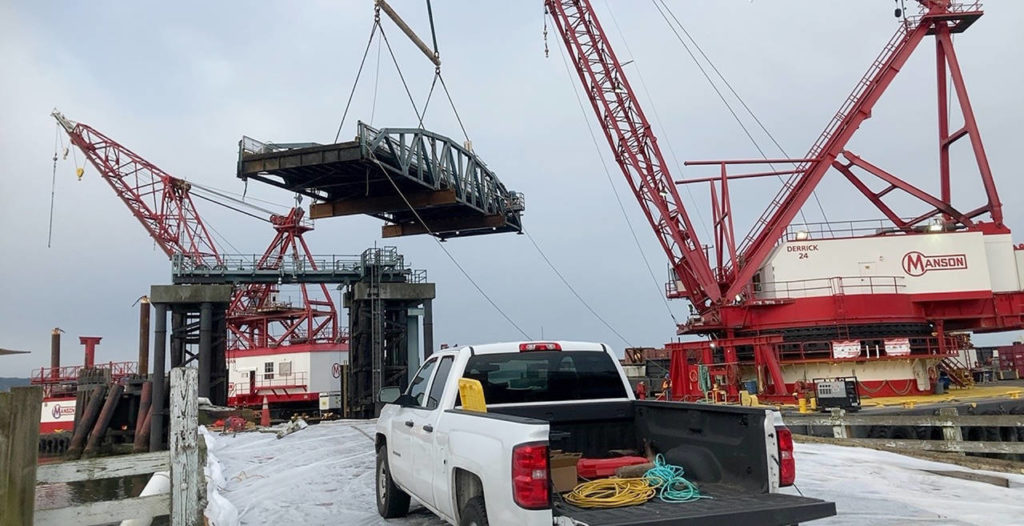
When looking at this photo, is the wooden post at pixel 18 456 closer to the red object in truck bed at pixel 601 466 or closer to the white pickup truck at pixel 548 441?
the white pickup truck at pixel 548 441

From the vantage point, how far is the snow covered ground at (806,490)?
7215mm

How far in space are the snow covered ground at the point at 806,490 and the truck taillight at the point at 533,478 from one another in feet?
12.0

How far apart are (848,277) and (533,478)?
87.3 feet

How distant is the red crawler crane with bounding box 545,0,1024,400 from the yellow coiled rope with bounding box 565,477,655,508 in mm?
18934

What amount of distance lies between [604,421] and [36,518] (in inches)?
184

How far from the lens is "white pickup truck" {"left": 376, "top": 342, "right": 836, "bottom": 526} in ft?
14.1

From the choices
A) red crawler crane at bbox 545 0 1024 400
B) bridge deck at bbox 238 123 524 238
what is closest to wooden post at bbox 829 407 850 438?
red crawler crane at bbox 545 0 1024 400

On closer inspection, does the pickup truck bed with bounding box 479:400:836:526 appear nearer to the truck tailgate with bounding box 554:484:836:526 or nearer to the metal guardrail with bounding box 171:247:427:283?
the truck tailgate with bounding box 554:484:836:526

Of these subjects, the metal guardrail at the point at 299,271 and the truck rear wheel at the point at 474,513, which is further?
the metal guardrail at the point at 299,271

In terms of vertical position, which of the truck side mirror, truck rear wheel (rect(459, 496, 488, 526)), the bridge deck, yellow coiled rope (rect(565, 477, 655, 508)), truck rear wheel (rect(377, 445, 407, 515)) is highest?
the bridge deck

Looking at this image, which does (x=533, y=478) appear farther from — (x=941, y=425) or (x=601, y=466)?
(x=941, y=425)

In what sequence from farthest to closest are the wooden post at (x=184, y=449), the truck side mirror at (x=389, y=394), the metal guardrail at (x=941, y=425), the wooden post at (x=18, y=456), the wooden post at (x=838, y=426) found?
the wooden post at (x=838, y=426), the metal guardrail at (x=941, y=425), the truck side mirror at (x=389, y=394), the wooden post at (x=184, y=449), the wooden post at (x=18, y=456)

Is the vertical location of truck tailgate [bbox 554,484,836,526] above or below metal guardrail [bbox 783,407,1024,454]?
above

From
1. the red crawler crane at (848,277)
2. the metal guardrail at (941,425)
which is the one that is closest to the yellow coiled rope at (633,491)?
the metal guardrail at (941,425)
